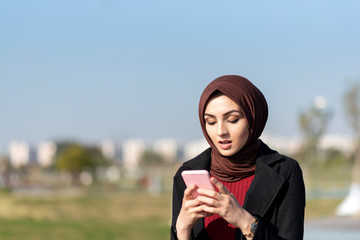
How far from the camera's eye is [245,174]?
7.33 feet

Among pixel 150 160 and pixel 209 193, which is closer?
pixel 209 193

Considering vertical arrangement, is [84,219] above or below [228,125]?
below

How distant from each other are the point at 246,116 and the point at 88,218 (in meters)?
18.1

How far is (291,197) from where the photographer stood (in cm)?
216

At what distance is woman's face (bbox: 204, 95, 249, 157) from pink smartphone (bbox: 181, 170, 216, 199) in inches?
9.0

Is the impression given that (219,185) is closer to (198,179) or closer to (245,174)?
(198,179)

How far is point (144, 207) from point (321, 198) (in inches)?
337

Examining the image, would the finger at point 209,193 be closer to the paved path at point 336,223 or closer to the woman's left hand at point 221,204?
the woman's left hand at point 221,204

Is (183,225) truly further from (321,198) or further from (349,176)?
(349,176)

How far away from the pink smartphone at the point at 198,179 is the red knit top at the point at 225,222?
266 millimetres

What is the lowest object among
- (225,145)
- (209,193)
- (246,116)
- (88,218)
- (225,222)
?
(88,218)

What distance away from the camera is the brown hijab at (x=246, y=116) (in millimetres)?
2088

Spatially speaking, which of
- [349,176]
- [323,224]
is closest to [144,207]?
[323,224]

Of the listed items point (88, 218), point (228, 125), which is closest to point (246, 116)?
point (228, 125)
